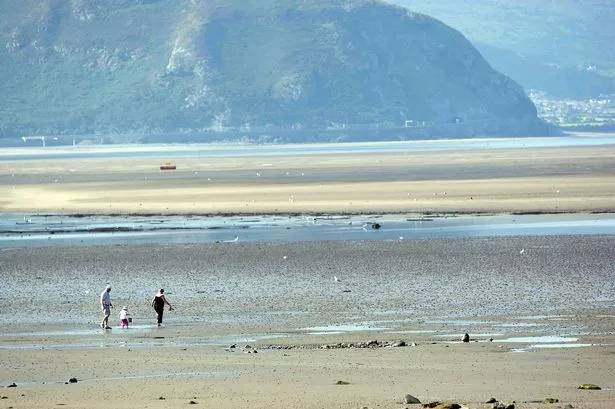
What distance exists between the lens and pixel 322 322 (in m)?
25.0

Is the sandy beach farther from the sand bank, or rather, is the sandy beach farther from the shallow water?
the shallow water

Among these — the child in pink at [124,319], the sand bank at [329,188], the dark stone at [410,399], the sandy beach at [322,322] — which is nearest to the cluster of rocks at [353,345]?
the sandy beach at [322,322]

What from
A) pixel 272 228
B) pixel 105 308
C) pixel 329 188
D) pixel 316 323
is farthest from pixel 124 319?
A: pixel 329 188

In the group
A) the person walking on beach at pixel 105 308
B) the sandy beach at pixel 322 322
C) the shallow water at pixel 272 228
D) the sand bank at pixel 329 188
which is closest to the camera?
the sandy beach at pixel 322 322

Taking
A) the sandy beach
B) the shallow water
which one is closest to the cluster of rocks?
the sandy beach

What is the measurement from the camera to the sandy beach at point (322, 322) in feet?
58.4

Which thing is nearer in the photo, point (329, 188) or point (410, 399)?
point (410, 399)

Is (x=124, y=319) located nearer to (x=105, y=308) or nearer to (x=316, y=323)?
(x=105, y=308)

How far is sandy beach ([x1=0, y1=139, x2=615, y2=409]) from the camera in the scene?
17812 mm

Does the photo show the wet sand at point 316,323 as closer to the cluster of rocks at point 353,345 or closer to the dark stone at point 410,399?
the cluster of rocks at point 353,345

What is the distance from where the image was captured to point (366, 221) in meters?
48.5

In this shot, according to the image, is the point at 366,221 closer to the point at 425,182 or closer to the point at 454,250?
the point at 454,250

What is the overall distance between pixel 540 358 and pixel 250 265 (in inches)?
646

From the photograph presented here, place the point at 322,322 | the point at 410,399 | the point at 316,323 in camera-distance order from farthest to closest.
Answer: the point at 322,322 < the point at 316,323 < the point at 410,399
